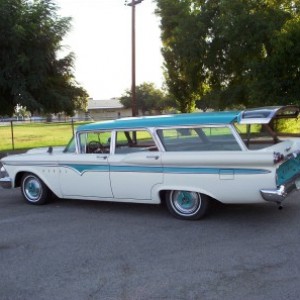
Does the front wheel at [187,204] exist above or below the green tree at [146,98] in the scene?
below

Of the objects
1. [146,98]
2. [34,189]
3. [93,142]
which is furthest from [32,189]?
[146,98]

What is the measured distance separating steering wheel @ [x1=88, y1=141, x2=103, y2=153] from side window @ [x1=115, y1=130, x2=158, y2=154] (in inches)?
17.6

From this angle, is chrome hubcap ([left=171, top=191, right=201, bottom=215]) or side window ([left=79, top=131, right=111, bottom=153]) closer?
chrome hubcap ([left=171, top=191, right=201, bottom=215])

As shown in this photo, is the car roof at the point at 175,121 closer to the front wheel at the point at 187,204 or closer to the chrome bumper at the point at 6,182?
the front wheel at the point at 187,204

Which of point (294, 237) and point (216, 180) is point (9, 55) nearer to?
point (216, 180)

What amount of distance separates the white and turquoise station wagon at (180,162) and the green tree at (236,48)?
1253cm

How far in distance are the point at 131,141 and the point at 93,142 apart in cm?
75

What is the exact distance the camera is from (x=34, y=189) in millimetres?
8727

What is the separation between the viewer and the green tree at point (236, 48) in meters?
19.5

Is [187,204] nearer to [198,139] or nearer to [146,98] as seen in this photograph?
[198,139]

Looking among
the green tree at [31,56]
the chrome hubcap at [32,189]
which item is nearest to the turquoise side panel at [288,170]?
the chrome hubcap at [32,189]

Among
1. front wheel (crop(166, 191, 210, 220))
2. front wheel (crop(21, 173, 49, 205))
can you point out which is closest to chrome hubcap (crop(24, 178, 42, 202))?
front wheel (crop(21, 173, 49, 205))

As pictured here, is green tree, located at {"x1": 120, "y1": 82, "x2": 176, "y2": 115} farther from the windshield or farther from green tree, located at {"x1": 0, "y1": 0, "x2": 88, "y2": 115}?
the windshield

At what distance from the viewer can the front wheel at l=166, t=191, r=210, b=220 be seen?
6891 mm
